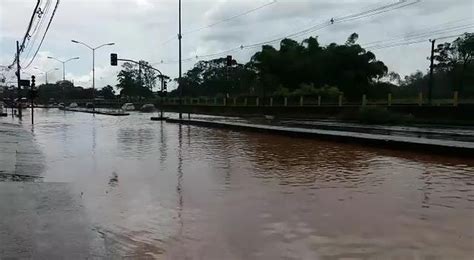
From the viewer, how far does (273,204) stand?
868 centimetres

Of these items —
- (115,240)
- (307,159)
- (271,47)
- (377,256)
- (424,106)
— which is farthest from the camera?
(271,47)

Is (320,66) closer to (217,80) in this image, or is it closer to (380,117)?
(380,117)

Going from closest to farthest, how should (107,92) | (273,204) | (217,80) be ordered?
(273,204), (217,80), (107,92)

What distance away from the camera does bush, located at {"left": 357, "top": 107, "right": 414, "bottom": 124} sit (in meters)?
37.0

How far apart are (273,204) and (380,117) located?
30.6 meters

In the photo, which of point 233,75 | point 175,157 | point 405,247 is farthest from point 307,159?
point 233,75

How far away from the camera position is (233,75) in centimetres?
10706

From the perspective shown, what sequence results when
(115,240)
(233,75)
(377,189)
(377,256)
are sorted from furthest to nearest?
(233,75)
(377,189)
(115,240)
(377,256)

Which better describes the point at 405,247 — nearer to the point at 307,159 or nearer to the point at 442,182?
the point at 442,182

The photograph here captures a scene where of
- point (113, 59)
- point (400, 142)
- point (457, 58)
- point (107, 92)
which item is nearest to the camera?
point (400, 142)

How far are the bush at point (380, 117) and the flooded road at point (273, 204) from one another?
69.8 feet

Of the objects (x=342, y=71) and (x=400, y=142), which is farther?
(x=342, y=71)

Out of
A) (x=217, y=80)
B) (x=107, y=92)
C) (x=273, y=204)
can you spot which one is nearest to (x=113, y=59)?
(x=273, y=204)

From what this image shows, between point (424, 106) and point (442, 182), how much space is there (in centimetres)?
2934
